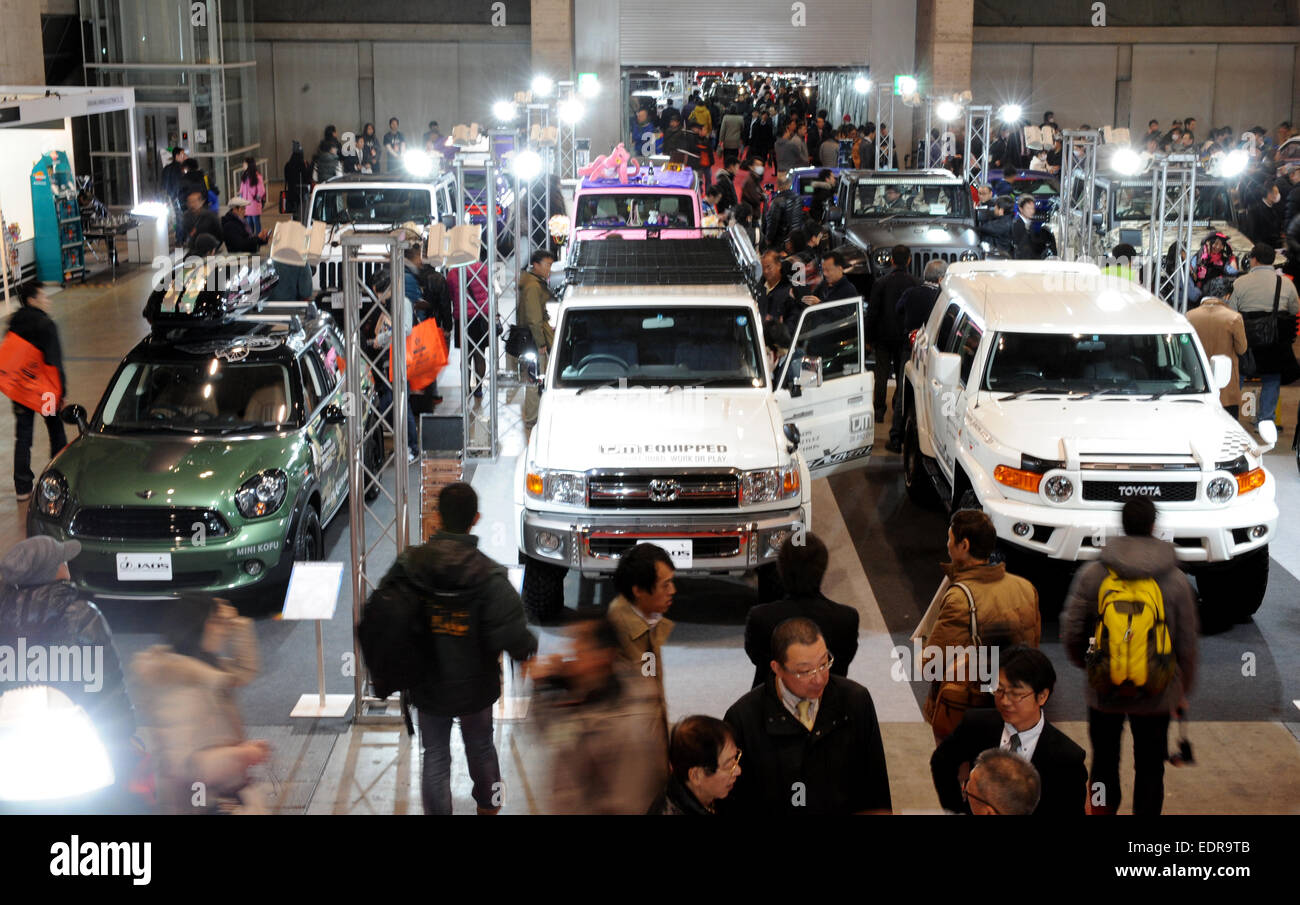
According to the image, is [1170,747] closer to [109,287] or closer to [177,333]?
[177,333]

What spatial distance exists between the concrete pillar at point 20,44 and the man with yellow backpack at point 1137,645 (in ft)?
78.8

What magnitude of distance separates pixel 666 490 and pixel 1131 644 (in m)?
3.35

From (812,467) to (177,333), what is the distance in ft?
15.2

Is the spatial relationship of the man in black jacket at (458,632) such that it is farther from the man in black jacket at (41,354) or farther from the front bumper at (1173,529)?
the man in black jacket at (41,354)

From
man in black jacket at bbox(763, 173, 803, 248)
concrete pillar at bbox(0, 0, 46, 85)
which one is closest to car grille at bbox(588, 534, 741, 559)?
man in black jacket at bbox(763, 173, 803, 248)

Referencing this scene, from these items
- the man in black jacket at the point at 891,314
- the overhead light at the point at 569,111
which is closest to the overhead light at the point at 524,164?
the man in black jacket at the point at 891,314

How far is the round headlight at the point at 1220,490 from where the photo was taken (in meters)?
9.02

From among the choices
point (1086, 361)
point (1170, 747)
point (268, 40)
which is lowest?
point (1170, 747)

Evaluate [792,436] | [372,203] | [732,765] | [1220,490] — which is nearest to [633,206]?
[372,203]

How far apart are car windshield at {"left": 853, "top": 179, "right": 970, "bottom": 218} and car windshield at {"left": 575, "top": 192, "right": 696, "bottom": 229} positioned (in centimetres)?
307

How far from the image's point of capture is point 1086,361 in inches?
397

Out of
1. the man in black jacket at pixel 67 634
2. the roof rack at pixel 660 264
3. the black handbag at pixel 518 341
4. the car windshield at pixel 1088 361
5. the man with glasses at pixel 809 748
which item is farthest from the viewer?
the black handbag at pixel 518 341

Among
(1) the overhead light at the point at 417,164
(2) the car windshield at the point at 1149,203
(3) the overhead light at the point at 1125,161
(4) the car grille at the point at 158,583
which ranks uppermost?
(3) the overhead light at the point at 1125,161
